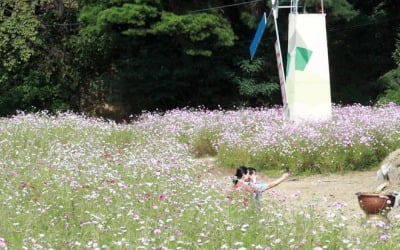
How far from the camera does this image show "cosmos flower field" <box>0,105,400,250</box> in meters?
4.87

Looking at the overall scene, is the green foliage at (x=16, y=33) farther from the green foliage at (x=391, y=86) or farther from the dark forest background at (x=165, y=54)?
the green foliage at (x=391, y=86)

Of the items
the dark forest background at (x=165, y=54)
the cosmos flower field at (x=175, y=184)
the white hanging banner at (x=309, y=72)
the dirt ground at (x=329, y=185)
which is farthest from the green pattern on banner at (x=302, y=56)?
the dark forest background at (x=165, y=54)

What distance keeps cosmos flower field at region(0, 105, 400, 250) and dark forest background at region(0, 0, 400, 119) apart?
21.7 ft

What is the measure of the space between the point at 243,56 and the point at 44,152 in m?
13.6

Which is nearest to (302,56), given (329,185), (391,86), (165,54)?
(329,185)

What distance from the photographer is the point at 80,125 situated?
14.8 m

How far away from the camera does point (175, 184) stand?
7.12 metres

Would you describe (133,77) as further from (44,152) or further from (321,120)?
(44,152)

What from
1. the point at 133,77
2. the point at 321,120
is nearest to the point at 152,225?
the point at 321,120

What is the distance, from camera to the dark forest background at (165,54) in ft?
69.7

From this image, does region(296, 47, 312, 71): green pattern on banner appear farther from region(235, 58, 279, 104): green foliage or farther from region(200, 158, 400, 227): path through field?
region(235, 58, 279, 104): green foliage

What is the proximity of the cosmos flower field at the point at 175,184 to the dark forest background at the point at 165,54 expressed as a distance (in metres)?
6.62

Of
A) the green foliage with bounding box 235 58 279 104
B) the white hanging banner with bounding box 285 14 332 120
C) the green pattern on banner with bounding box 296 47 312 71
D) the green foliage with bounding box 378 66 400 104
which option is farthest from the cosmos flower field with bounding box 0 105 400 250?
the green foliage with bounding box 235 58 279 104

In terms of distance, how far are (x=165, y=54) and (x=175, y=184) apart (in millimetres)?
16197
